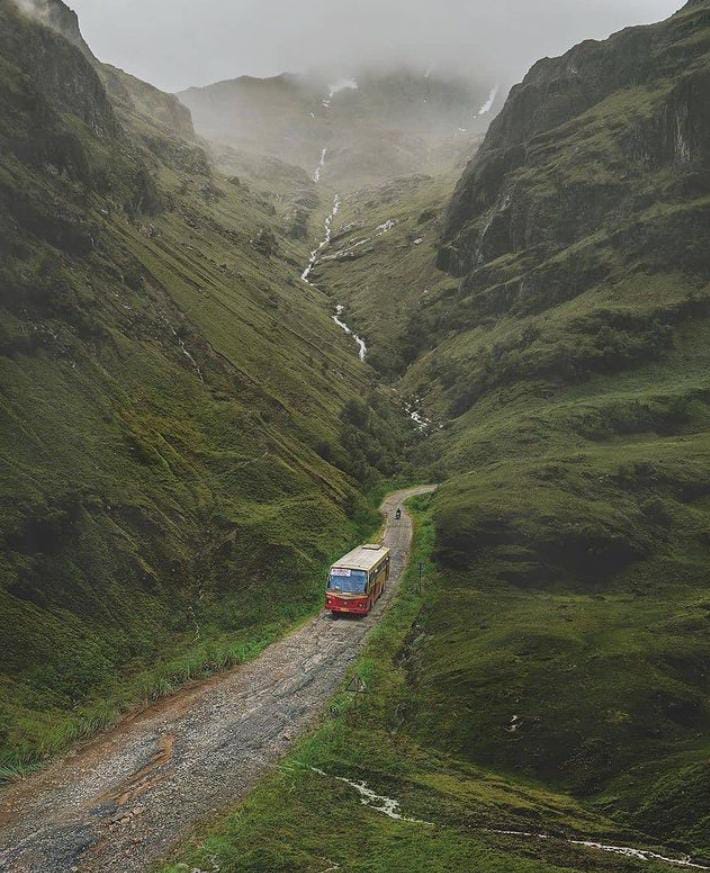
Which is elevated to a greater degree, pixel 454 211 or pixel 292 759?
pixel 454 211

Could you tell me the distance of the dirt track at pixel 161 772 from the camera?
23.0 m

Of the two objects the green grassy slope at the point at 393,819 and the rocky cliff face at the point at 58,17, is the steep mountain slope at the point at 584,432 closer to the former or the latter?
the green grassy slope at the point at 393,819

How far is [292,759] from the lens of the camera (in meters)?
29.2

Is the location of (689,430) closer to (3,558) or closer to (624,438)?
(624,438)

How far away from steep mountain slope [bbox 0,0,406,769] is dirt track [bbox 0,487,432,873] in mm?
2216

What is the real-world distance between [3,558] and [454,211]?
582ft

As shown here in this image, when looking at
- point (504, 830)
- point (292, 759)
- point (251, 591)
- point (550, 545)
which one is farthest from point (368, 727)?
point (550, 545)

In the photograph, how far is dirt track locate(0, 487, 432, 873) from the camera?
2303 centimetres

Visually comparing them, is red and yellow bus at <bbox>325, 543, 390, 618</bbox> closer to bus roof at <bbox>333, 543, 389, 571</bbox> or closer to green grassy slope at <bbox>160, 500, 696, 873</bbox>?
bus roof at <bbox>333, 543, 389, 571</bbox>

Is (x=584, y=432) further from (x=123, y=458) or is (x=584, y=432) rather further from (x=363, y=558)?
(x=123, y=458)

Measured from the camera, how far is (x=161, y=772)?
28.0 meters

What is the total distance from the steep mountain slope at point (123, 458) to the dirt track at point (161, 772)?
7.27 ft

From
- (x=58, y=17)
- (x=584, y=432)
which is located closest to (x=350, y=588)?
(x=584, y=432)

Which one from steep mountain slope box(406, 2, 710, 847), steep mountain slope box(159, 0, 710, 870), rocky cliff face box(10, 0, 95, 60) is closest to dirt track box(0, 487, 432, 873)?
steep mountain slope box(159, 0, 710, 870)
